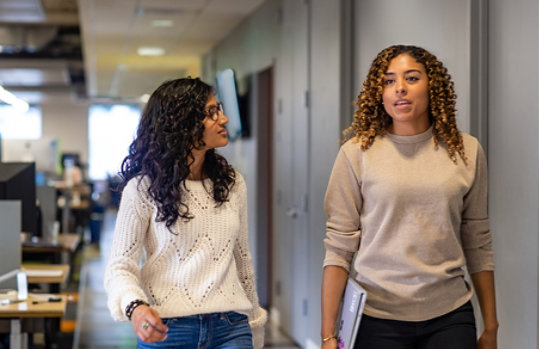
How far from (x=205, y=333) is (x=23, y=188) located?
2657 mm

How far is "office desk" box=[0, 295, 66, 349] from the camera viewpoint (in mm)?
3484

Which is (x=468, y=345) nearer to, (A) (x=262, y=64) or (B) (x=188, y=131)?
(B) (x=188, y=131)

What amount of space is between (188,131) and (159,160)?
107 mm

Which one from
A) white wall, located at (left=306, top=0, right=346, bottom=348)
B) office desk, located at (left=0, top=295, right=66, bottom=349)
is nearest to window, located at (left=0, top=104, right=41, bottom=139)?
white wall, located at (left=306, top=0, right=346, bottom=348)

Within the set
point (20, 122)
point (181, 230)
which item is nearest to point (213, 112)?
point (181, 230)

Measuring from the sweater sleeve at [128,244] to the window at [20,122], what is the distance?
68.6ft

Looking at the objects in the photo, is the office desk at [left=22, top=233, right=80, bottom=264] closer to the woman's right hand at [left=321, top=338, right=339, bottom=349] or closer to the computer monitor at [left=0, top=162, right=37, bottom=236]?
the computer monitor at [left=0, top=162, right=37, bottom=236]

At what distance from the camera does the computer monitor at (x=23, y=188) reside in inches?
168

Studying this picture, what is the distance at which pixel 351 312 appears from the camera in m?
1.97

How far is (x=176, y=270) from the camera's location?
2.02 m

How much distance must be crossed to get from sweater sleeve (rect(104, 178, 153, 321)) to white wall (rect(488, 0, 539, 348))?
130 centimetres

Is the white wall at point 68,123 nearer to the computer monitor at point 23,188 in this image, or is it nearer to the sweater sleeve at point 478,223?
the computer monitor at point 23,188

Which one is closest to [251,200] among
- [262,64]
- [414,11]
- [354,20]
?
[262,64]

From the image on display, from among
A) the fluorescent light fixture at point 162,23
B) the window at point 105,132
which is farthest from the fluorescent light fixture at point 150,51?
the window at point 105,132
